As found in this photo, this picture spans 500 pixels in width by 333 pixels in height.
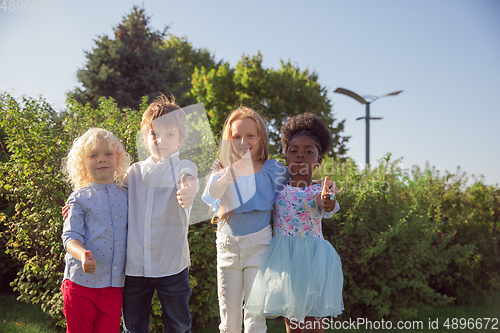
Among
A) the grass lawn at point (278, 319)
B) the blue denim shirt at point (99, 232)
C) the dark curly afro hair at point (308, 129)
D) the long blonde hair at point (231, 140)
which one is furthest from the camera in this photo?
the grass lawn at point (278, 319)

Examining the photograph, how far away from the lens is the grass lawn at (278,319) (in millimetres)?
4101

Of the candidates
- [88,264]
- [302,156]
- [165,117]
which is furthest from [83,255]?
Result: [302,156]

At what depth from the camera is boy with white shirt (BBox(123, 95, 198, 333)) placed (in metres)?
2.22

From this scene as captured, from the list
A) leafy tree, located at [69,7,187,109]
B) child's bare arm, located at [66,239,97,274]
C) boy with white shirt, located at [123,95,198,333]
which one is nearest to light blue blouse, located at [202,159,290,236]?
boy with white shirt, located at [123,95,198,333]

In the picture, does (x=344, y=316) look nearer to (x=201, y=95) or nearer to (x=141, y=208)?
(x=141, y=208)

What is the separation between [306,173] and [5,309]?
4.66 m

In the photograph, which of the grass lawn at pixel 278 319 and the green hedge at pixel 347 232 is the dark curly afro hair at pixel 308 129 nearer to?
the green hedge at pixel 347 232

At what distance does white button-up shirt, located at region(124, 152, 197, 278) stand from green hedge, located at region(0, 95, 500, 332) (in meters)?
1.24

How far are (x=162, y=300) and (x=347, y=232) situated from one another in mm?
2765

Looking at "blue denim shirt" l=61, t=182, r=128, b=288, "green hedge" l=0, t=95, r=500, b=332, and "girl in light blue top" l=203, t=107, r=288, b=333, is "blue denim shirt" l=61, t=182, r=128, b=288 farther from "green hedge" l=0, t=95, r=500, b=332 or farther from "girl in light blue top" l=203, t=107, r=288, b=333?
"green hedge" l=0, t=95, r=500, b=332

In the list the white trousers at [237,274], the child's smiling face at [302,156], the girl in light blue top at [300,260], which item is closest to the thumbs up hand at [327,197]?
the girl in light blue top at [300,260]

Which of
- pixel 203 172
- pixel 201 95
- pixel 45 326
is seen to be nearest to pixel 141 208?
pixel 203 172

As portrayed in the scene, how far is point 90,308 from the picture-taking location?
2.13m

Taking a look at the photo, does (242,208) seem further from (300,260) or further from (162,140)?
(162,140)
